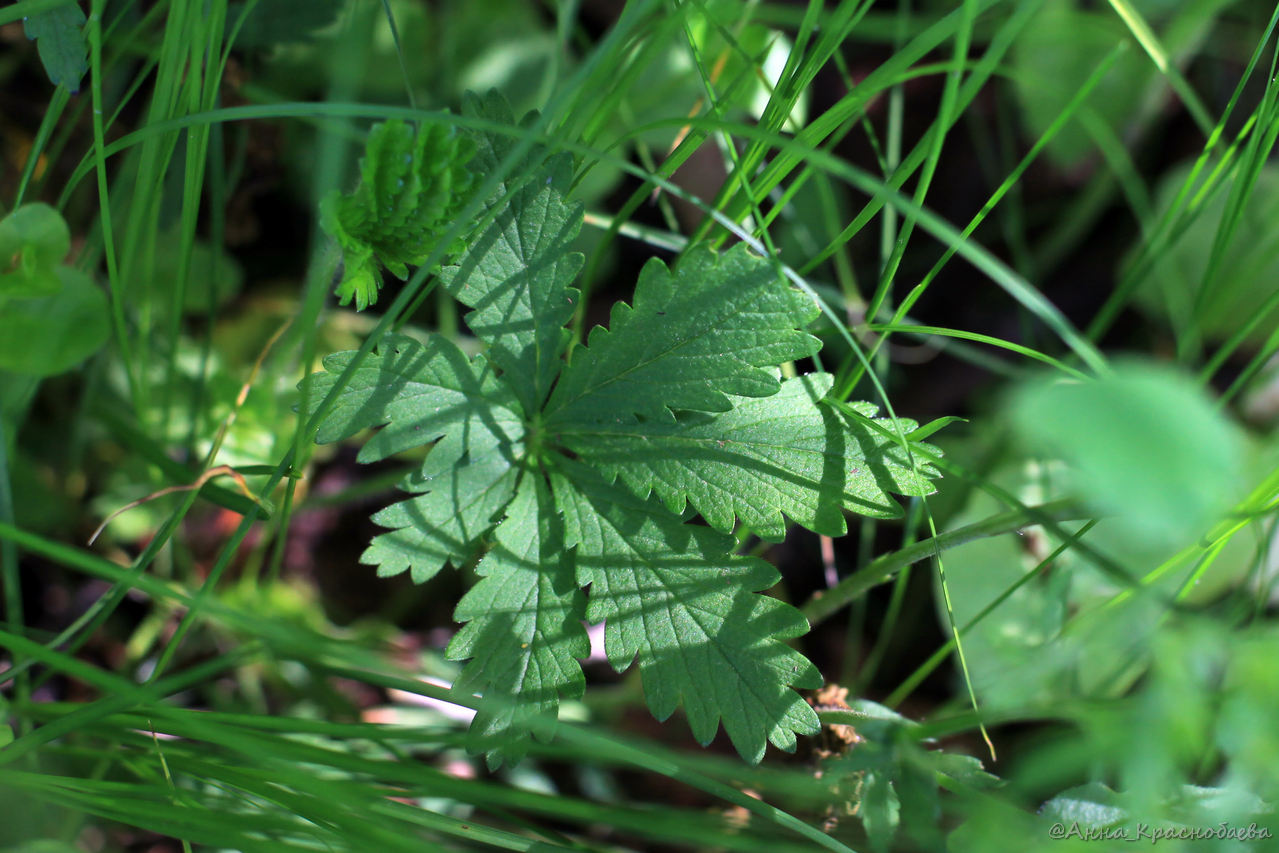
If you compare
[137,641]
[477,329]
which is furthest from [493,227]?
[137,641]

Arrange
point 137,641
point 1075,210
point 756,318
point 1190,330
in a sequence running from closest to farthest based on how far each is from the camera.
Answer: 1. point 756,318
2. point 1190,330
3. point 137,641
4. point 1075,210

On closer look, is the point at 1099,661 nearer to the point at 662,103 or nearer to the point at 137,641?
the point at 662,103

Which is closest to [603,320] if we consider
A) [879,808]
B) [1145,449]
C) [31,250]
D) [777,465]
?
[777,465]

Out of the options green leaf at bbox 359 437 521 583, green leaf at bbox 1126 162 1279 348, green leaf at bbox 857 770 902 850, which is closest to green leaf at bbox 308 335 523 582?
green leaf at bbox 359 437 521 583

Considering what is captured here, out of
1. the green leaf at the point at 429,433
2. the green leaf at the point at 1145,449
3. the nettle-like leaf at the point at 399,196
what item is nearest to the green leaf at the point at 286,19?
the nettle-like leaf at the point at 399,196

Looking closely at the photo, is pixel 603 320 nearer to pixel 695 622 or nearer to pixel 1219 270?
pixel 695 622

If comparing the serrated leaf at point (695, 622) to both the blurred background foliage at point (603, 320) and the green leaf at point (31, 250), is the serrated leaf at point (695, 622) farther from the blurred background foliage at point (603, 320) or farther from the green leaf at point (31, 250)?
the green leaf at point (31, 250)

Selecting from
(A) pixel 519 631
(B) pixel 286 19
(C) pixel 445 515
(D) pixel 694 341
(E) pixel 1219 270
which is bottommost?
(A) pixel 519 631
